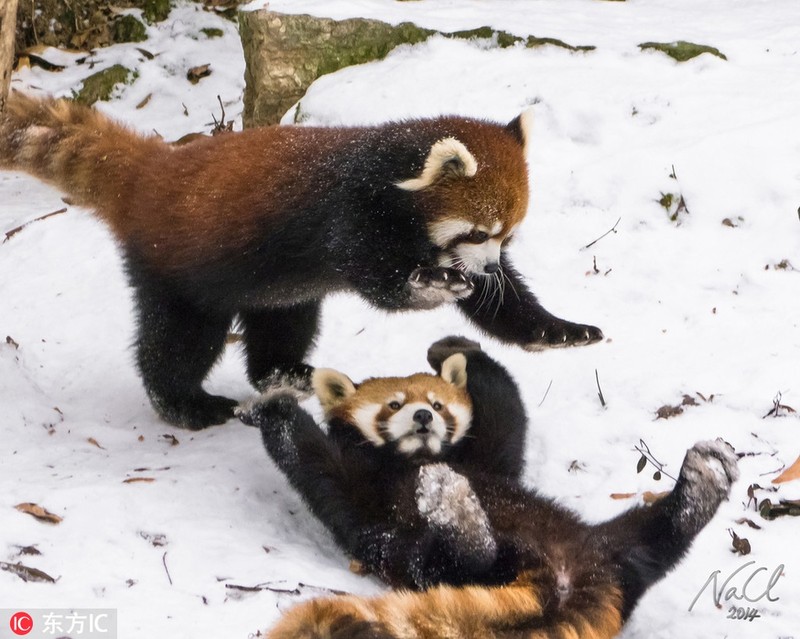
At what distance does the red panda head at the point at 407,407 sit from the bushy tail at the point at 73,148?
176cm

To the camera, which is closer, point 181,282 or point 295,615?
point 295,615

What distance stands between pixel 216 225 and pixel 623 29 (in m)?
4.84

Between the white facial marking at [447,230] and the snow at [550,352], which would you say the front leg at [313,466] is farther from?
the white facial marking at [447,230]

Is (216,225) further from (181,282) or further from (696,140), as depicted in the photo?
(696,140)

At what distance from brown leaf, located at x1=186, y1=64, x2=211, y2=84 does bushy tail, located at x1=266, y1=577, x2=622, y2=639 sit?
314 inches

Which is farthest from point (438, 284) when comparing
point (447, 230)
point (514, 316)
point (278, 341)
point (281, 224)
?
point (278, 341)

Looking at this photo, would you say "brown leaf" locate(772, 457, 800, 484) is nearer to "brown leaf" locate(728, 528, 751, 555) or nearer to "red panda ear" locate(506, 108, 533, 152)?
"brown leaf" locate(728, 528, 751, 555)

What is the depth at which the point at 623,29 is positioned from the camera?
8.77 m

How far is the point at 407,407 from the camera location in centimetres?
475

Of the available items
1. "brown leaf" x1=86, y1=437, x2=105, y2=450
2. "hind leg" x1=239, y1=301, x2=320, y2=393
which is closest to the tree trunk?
"hind leg" x1=239, y1=301, x2=320, y2=393

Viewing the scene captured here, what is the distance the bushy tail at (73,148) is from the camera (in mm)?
5734

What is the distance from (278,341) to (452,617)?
318 centimetres

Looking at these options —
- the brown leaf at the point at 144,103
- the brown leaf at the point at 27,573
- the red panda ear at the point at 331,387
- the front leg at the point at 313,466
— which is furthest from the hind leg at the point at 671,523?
the brown leaf at the point at 144,103

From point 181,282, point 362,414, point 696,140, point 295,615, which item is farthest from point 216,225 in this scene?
point 696,140
